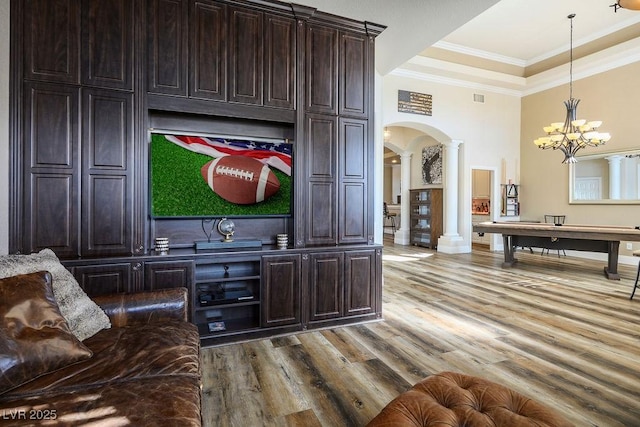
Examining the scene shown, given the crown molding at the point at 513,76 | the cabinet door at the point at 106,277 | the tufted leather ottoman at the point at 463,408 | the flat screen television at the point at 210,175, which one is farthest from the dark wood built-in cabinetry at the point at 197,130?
the crown molding at the point at 513,76

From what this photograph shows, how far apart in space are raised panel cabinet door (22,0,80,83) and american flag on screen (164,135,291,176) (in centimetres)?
84

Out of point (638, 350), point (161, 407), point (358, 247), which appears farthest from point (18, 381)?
point (638, 350)

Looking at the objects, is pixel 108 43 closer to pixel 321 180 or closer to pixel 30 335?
pixel 321 180

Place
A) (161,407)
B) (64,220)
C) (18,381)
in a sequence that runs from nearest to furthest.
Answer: (161,407)
(18,381)
(64,220)

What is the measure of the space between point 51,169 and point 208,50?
1.58m

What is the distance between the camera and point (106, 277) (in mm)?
2605

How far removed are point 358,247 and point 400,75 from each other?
5.29 metres

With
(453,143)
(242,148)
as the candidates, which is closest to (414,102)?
(453,143)

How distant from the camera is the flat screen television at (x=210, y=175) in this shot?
3014 millimetres

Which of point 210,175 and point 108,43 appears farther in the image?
point 210,175

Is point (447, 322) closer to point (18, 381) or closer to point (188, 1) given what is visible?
point (18, 381)

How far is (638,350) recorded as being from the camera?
279 centimetres

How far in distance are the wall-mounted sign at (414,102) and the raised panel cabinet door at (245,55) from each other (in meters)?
4.75

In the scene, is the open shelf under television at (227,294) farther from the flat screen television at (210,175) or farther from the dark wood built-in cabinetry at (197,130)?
the flat screen television at (210,175)
